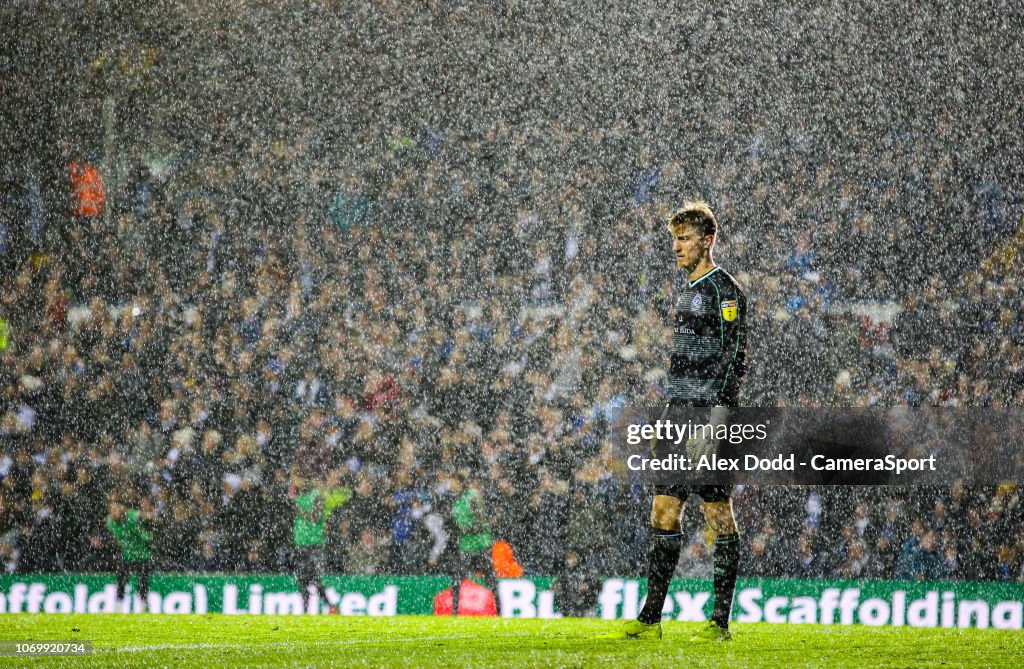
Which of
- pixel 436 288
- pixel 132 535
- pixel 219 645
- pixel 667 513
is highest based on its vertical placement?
pixel 436 288

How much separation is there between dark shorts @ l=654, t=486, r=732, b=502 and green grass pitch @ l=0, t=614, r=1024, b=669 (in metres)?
0.33

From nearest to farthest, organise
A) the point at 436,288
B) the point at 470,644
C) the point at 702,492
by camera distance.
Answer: the point at 702,492 < the point at 470,644 < the point at 436,288

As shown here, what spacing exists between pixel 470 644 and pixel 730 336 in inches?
37.9

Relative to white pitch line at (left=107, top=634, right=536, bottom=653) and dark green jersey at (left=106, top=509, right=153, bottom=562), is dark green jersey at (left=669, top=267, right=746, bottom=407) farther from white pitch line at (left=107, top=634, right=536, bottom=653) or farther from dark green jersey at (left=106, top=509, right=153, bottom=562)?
dark green jersey at (left=106, top=509, right=153, bottom=562)

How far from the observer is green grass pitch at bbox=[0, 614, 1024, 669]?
100 inches

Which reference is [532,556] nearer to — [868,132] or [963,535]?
[963,535]

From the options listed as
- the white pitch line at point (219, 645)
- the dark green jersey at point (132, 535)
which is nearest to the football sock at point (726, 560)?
the white pitch line at point (219, 645)

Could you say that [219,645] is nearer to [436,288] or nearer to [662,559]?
[662,559]

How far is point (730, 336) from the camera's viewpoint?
2.67 meters

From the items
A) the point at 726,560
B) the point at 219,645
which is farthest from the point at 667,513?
the point at 219,645

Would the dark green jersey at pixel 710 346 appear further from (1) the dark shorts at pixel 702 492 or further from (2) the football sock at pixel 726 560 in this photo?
(2) the football sock at pixel 726 560

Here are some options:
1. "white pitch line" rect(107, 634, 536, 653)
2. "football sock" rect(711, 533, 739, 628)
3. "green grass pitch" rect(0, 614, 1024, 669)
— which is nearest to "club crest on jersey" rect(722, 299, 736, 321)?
"football sock" rect(711, 533, 739, 628)

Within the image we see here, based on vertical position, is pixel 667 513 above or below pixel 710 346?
below

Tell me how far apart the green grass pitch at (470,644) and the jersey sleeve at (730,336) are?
1.95 ft
